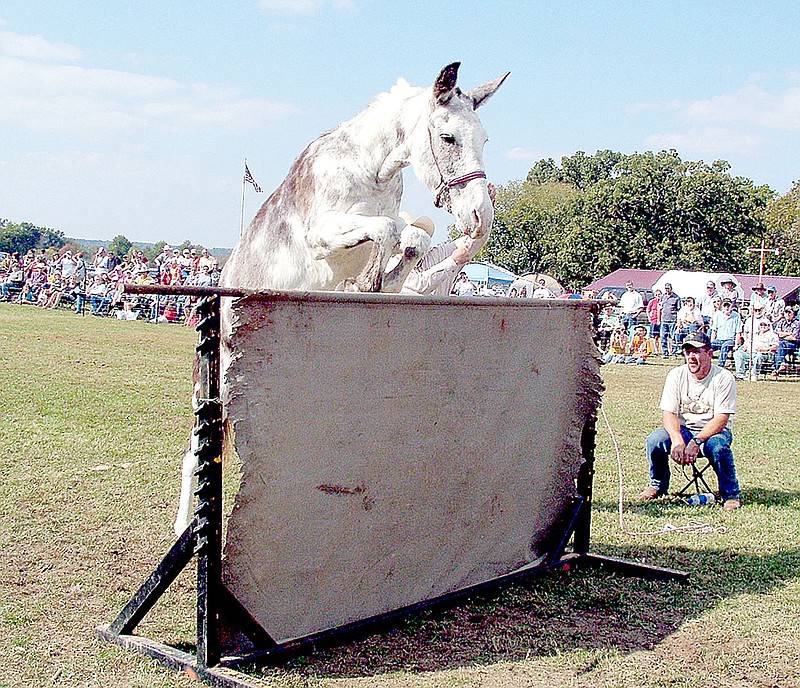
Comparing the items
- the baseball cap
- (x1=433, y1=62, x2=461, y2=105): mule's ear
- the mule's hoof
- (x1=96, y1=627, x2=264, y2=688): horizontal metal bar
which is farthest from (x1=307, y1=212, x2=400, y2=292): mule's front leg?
the baseball cap

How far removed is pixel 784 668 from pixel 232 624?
2487mm

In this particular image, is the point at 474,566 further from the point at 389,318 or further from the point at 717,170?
the point at 717,170

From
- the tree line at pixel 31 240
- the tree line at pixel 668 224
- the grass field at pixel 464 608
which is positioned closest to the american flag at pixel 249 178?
the grass field at pixel 464 608

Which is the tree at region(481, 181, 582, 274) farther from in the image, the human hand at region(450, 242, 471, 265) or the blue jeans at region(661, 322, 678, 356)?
the human hand at region(450, 242, 471, 265)

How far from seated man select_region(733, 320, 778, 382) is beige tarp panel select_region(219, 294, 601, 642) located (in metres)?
16.7

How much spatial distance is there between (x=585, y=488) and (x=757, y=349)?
17125 mm

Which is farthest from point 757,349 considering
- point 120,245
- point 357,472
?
point 120,245

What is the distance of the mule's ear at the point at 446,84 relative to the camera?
5242 millimetres

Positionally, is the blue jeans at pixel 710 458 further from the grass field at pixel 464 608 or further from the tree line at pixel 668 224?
the tree line at pixel 668 224

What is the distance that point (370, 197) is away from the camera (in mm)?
5641

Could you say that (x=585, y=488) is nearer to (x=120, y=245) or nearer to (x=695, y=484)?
(x=695, y=484)

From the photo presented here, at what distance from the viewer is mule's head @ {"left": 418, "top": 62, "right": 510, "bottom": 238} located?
17.2 ft

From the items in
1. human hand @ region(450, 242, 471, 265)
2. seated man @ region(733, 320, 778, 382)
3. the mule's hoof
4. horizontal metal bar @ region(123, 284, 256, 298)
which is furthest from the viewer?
seated man @ region(733, 320, 778, 382)

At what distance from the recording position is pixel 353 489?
421 centimetres
